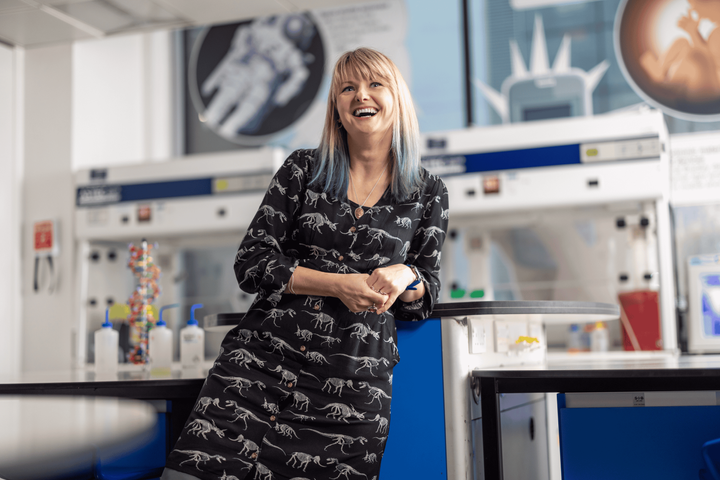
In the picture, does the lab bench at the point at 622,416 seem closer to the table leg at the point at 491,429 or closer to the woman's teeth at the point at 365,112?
the table leg at the point at 491,429

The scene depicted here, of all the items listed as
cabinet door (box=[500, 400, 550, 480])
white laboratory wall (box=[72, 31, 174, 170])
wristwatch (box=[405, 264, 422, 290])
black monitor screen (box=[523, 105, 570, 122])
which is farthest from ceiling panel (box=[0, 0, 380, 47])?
wristwatch (box=[405, 264, 422, 290])

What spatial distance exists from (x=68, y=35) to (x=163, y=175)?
93 cm

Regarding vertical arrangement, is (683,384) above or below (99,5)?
below

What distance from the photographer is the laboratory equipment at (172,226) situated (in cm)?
388

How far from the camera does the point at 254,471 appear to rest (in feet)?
4.19

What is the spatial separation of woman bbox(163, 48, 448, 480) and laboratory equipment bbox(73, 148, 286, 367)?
8.11ft

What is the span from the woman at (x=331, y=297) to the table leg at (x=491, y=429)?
0.29m

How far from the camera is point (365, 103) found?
1.34 m

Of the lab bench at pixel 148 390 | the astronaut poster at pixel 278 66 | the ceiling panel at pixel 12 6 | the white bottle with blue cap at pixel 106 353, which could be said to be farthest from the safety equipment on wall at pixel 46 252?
the lab bench at pixel 148 390

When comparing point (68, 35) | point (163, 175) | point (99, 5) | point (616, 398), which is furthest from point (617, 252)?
point (68, 35)

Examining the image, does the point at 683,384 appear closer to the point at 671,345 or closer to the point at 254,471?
the point at 254,471

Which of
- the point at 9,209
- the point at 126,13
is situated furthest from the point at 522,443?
the point at 9,209

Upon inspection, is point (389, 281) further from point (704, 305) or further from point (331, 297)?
point (704, 305)

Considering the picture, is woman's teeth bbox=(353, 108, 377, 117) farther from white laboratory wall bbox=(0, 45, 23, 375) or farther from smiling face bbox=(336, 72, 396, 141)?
white laboratory wall bbox=(0, 45, 23, 375)
